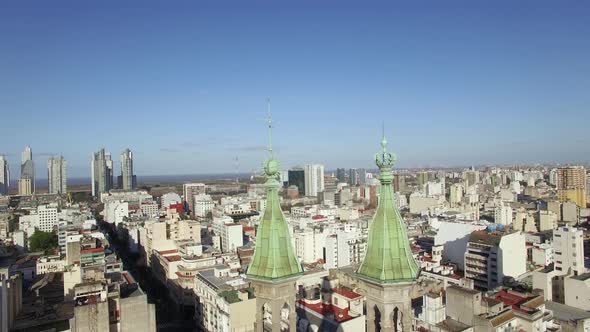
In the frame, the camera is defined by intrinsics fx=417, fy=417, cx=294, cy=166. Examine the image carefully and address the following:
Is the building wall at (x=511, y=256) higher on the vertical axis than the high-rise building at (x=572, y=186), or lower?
lower

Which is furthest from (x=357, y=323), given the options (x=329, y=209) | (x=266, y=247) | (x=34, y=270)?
(x=329, y=209)

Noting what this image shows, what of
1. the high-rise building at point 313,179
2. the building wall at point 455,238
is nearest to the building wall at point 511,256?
the building wall at point 455,238

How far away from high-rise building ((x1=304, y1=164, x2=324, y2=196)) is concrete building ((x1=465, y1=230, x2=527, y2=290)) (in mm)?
60656

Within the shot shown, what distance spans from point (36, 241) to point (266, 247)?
4530 cm

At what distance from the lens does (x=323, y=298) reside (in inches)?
844

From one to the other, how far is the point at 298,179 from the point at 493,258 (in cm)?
6781

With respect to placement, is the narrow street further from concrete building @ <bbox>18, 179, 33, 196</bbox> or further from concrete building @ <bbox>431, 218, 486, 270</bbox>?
concrete building @ <bbox>18, 179, 33, 196</bbox>

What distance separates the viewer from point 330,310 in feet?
61.2

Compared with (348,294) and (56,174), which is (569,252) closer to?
(348,294)

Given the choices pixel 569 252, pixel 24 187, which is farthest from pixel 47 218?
pixel 569 252

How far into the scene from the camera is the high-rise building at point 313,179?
88.8m

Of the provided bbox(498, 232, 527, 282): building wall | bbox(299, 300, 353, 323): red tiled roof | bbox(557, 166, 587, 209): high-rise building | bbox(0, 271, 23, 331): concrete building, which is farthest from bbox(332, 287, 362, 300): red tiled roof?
bbox(557, 166, 587, 209): high-rise building

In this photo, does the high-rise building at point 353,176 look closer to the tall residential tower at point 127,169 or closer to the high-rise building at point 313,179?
the high-rise building at point 313,179

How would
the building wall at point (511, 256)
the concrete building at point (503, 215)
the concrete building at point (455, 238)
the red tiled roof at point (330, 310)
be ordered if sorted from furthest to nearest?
the concrete building at point (503, 215) < the concrete building at point (455, 238) < the building wall at point (511, 256) < the red tiled roof at point (330, 310)
